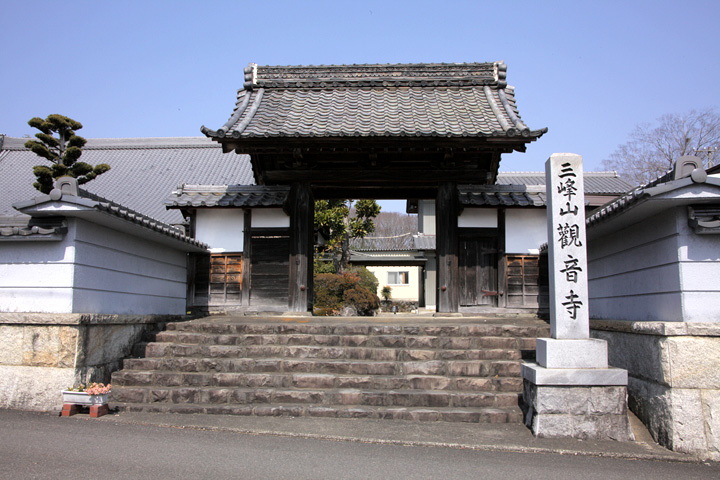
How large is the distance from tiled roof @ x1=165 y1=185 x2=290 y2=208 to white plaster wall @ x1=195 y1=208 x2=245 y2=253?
1.00 feet

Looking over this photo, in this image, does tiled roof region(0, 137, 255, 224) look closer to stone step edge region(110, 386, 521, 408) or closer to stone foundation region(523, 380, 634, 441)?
stone step edge region(110, 386, 521, 408)

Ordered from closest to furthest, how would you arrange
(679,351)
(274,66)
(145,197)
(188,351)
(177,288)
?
(679,351), (188,351), (177,288), (274,66), (145,197)

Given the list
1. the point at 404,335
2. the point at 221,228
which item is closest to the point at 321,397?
the point at 404,335

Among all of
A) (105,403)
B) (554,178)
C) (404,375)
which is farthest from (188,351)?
(554,178)

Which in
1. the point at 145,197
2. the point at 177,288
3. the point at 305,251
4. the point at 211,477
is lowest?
the point at 211,477

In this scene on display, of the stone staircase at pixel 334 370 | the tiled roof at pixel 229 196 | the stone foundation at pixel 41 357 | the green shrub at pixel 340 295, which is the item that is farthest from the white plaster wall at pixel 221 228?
the green shrub at pixel 340 295

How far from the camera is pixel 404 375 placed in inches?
289

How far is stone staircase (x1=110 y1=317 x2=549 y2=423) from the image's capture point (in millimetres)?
6703

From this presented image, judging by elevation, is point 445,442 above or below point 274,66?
below

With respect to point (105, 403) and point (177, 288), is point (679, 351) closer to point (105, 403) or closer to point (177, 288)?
point (105, 403)

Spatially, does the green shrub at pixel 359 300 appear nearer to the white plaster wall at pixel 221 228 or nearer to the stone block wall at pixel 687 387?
the white plaster wall at pixel 221 228

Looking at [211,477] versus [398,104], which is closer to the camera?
[211,477]

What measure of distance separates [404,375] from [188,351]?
3437 mm

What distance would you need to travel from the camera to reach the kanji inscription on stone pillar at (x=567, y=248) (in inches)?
243
